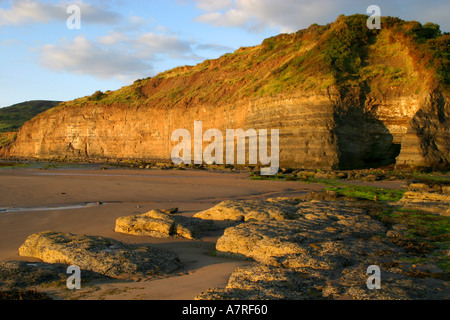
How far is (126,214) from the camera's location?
9539 millimetres

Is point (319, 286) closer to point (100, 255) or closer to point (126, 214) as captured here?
point (100, 255)

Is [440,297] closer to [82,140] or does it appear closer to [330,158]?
[330,158]

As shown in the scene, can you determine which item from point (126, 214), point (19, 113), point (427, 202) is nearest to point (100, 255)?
point (126, 214)

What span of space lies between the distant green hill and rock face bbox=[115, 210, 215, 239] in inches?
3560

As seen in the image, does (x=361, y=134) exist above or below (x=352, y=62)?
below

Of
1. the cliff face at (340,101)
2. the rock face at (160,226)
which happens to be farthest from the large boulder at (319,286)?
the cliff face at (340,101)

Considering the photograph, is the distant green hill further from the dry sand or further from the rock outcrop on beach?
the rock outcrop on beach

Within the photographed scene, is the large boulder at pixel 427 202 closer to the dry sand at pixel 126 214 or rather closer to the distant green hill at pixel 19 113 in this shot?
the dry sand at pixel 126 214

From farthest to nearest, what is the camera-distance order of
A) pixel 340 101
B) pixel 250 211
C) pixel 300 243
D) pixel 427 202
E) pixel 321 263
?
pixel 340 101 → pixel 427 202 → pixel 250 211 → pixel 300 243 → pixel 321 263

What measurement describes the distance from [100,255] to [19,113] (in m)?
121

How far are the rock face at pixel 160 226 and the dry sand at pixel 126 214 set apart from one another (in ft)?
0.66

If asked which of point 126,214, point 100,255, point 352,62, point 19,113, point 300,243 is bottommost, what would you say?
point 126,214

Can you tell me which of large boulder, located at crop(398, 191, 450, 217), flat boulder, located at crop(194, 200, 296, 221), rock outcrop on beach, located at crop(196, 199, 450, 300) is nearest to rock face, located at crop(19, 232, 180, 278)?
rock outcrop on beach, located at crop(196, 199, 450, 300)
